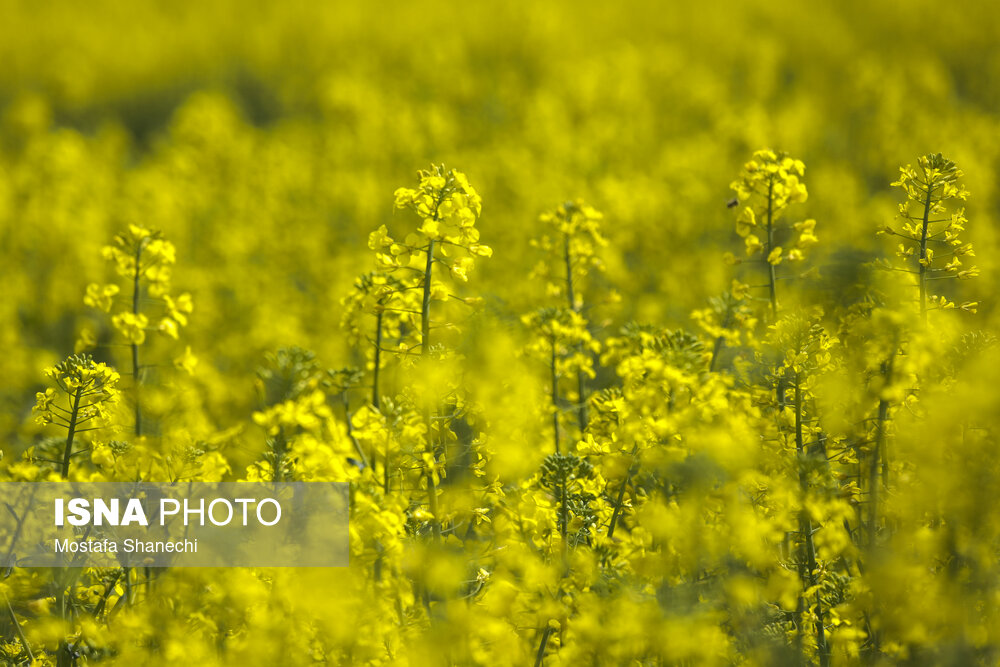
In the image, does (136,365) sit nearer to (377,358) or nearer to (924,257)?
(377,358)

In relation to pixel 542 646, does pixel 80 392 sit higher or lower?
higher

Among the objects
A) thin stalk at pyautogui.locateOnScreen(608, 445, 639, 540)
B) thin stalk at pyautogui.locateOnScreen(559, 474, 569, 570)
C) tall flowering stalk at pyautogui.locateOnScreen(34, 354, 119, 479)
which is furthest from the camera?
tall flowering stalk at pyautogui.locateOnScreen(34, 354, 119, 479)

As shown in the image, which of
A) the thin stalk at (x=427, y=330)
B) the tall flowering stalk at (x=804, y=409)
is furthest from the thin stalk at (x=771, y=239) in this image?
the thin stalk at (x=427, y=330)

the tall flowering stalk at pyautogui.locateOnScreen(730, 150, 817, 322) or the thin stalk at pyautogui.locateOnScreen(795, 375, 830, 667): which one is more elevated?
the tall flowering stalk at pyautogui.locateOnScreen(730, 150, 817, 322)

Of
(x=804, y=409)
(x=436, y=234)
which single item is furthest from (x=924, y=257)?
(x=436, y=234)

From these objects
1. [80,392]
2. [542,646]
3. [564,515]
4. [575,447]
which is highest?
[80,392]

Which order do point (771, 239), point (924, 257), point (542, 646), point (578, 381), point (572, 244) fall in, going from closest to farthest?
point (542, 646) → point (924, 257) → point (771, 239) → point (578, 381) → point (572, 244)

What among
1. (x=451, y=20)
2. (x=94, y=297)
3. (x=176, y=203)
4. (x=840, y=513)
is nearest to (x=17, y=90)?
(x=451, y=20)

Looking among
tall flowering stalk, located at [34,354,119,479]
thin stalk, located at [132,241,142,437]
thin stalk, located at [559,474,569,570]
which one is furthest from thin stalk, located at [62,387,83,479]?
thin stalk, located at [559,474,569,570]

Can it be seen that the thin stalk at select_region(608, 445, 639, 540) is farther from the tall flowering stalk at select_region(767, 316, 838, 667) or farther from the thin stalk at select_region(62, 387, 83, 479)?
the thin stalk at select_region(62, 387, 83, 479)

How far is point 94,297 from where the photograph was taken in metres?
4.91

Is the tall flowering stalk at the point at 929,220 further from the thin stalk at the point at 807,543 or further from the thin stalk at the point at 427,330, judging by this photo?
the thin stalk at the point at 427,330

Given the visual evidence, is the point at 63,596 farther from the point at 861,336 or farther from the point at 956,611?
the point at 861,336

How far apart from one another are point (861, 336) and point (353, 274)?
26.4ft
